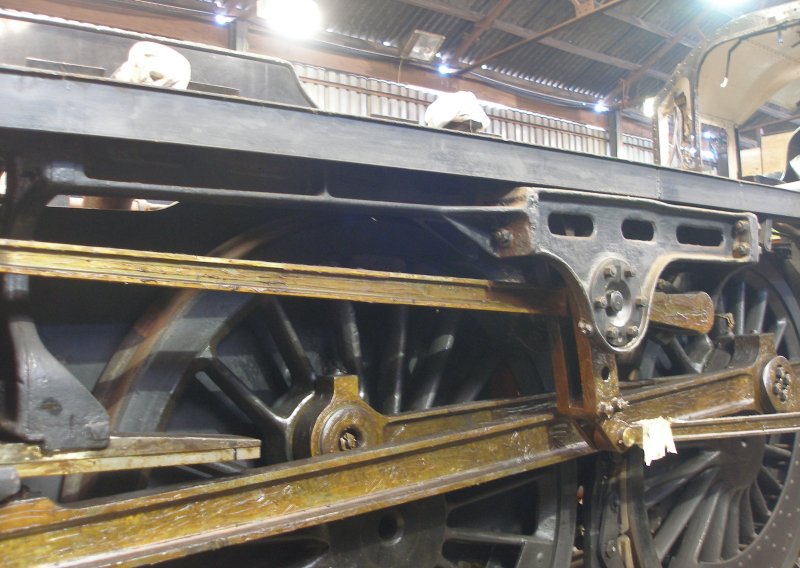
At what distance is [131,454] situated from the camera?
1.18m

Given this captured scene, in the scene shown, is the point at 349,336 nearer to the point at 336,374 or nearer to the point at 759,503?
the point at 336,374

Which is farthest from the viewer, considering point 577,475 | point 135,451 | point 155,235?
point 577,475

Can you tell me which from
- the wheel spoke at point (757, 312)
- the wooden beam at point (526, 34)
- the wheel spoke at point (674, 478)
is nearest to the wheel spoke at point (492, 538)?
the wheel spoke at point (674, 478)

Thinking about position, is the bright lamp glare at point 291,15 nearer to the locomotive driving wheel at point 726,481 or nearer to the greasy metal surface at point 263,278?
the locomotive driving wheel at point 726,481

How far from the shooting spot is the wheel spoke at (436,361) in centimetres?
191

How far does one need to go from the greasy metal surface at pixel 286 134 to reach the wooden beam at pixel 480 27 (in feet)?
15.6

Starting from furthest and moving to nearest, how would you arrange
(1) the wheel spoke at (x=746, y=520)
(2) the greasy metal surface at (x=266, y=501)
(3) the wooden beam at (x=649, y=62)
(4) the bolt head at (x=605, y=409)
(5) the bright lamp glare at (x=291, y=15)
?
(3) the wooden beam at (x=649, y=62)
(5) the bright lamp glare at (x=291, y=15)
(1) the wheel spoke at (x=746, y=520)
(4) the bolt head at (x=605, y=409)
(2) the greasy metal surface at (x=266, y=501)

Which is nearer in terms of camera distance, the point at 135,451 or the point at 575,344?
the point at 135,451

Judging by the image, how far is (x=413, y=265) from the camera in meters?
1.91

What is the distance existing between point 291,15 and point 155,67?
4.29 metres

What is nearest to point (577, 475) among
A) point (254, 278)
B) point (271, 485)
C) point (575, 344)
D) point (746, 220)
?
point (575, 344)

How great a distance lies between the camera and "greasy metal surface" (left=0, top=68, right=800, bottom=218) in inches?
42.2

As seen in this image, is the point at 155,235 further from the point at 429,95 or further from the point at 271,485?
the point at 429,95

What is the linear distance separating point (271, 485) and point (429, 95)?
19.1ft
